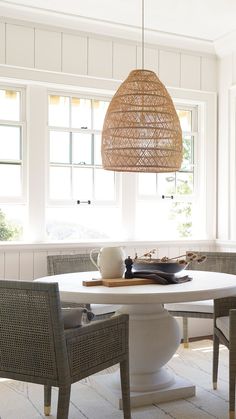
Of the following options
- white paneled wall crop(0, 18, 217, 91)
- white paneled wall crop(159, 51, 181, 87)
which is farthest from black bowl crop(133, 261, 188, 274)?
white paneled wall crop(159, 51, 181, 87)

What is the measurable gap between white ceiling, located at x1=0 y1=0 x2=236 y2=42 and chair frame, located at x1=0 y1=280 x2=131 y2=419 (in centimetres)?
241

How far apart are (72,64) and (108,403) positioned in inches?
99.6

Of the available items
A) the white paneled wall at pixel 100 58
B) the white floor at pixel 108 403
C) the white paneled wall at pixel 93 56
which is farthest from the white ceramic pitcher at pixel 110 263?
the white paneled wall at pixel 100 58

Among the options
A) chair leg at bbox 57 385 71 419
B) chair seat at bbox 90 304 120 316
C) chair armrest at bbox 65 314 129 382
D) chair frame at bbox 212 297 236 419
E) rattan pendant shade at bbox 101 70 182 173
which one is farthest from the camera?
chair seat at bbox 90 304 120 316

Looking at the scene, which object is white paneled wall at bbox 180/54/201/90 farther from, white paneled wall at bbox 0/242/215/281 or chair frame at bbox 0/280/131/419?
chair frame at bbox 0/280/131/419

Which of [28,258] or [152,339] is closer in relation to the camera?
[152,339]

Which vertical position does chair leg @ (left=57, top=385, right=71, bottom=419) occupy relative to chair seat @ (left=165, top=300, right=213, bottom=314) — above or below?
below

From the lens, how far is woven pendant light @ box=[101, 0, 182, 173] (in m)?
2.93

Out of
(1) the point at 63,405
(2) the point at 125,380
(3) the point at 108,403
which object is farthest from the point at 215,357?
(1) the point at 63,405

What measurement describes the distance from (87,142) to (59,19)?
97 cm

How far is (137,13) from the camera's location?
3939mm

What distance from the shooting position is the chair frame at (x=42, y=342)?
2.08m

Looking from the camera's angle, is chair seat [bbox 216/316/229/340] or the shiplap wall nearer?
chair seat [bbox 216/316/229/340]

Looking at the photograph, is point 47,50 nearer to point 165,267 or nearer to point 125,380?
point 165,267
